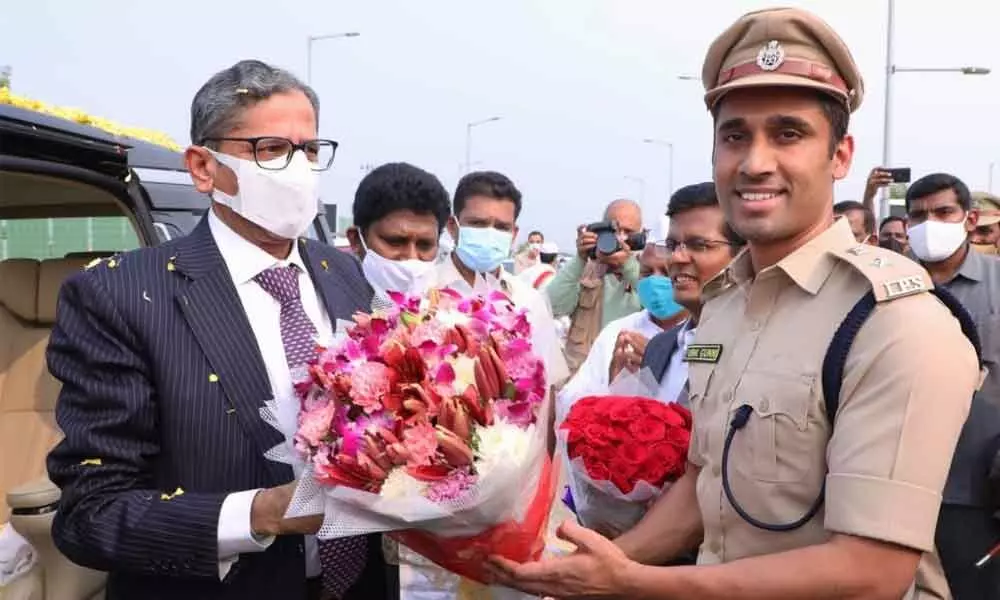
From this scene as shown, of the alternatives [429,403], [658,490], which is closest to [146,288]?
[429,403]

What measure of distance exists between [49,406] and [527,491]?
325 centimetres

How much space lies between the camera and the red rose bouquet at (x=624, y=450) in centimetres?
202

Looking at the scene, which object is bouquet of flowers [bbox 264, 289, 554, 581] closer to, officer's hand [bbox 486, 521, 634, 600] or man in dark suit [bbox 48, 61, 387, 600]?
officer's hand [bbox 486, 521, 634, 600]

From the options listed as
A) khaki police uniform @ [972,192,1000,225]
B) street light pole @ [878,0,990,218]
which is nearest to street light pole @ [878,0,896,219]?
street light pole @ [878,0,990,218]

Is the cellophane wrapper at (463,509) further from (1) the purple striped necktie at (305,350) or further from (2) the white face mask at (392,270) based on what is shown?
(2) the white face mask at (392,270)

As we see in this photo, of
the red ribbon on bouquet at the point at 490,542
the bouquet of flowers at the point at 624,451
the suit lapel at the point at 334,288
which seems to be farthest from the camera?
the suit lapel at the point at 334,288

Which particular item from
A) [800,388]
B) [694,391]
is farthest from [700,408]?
[800,388]

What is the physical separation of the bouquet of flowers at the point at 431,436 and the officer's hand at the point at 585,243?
12.6ft

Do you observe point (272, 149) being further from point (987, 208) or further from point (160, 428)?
point (987, 208)

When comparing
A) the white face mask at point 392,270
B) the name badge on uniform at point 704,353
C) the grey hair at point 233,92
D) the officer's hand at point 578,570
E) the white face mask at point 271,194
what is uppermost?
the grey hair at point 233,92

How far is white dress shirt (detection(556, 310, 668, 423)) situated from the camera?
2.33 metres

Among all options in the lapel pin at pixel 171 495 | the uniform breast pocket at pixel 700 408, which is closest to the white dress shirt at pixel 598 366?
the uniform breast pocket at pixel 700 408

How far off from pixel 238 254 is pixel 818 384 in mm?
1468

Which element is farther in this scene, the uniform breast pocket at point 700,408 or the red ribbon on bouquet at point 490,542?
the uniform breast pocket at point 700,408
